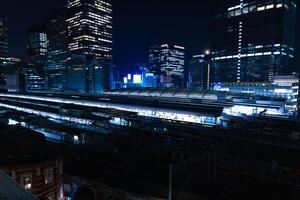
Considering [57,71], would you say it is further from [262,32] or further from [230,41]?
[262,32]

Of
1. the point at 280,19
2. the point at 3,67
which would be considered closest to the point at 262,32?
the point at 280,19

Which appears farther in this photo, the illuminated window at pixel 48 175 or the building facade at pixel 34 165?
the illuminated window at pixel 48 175

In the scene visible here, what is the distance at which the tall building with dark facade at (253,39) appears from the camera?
13525 cm

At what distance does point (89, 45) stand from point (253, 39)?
354 ft

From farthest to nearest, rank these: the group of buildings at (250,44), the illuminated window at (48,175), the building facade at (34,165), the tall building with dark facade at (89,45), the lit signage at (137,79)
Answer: the tall building with dark facade at (89,45) → the lit signage at (137,79) → the group of buildings at (250,44) → the illuminated window at (48,175) → the building facade at (34,165)

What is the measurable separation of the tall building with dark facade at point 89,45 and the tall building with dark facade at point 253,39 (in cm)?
7681

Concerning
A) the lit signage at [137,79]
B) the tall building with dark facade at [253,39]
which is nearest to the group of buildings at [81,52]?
the lit signage at [137,79]

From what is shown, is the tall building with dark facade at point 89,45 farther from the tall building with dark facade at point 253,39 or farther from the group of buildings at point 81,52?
the tall building with dark facade at point 253,39

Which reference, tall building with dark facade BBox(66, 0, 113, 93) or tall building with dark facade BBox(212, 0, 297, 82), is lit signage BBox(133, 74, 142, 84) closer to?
tall building with dark facade BBox(66, 0, 113, 93)

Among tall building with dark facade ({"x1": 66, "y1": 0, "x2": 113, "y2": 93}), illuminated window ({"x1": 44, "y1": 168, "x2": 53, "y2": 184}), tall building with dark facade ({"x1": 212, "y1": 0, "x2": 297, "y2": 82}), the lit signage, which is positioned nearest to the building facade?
illuminated window ({"x1": 44, "y1": 168, "x2": 53, "y2": 184})

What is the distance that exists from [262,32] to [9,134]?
143m

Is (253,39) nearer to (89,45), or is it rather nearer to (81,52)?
(89,45)

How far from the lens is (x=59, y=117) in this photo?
63219mm

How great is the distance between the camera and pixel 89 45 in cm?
17425
